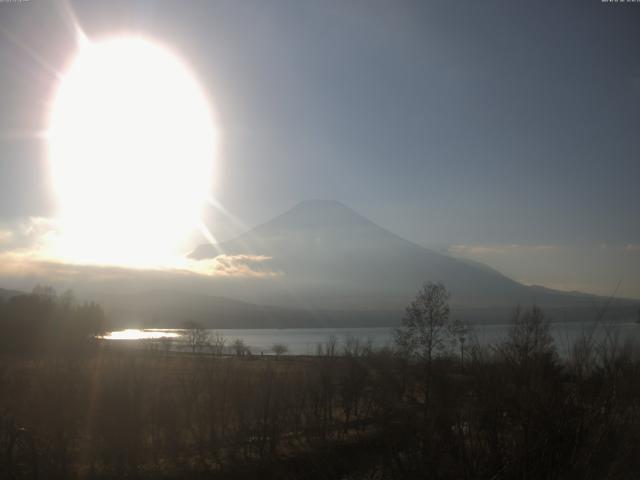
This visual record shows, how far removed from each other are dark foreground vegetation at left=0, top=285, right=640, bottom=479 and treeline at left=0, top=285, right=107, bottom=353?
28509mm

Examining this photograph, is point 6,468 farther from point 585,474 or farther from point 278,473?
point 585,474

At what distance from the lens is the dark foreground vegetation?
152 inches

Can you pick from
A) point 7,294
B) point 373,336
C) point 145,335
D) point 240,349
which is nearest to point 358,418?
point 240,349

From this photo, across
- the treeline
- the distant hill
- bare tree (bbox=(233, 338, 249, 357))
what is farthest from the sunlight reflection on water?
the distant hill

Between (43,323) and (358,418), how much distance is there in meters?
42.6

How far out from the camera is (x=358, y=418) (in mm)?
19844

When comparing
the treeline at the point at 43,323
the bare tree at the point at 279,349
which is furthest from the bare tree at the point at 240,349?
the treeline at the point at 43,323

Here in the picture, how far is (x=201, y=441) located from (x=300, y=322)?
175961 mm

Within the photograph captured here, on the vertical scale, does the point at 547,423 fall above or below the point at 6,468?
above

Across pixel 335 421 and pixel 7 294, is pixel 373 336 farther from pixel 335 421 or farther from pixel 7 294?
pixel 7 294

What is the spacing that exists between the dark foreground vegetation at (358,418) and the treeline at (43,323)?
2851 centimetres

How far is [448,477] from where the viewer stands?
4.49 metres

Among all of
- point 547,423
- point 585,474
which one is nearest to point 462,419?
point 547,423

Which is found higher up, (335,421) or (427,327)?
(427,327)
